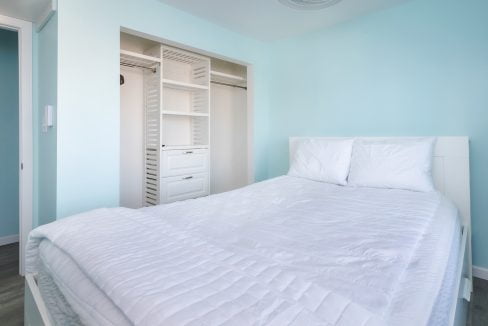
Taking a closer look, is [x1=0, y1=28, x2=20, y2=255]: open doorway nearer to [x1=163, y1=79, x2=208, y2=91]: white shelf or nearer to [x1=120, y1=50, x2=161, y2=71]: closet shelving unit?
[x1=120, y1=50, x2=161, y2=71]: closet shelving unit

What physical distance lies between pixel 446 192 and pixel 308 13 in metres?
1.86

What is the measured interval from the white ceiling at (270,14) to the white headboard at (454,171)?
123 cm

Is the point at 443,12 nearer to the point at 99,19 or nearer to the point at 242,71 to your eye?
the point at 242,71

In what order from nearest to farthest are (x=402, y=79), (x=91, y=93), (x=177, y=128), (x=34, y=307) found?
(x=34, y=307)
(x=91, y=93)
(x=402, y=79)
(x=177, y=128)

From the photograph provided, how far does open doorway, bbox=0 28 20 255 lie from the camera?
2791mm

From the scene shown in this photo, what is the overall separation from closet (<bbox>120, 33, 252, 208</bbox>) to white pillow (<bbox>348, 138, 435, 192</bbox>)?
1.48 metres

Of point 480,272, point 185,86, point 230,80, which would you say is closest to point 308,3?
point 185,86

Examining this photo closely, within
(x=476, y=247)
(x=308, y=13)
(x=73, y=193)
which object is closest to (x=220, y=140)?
(x=308, y=13)

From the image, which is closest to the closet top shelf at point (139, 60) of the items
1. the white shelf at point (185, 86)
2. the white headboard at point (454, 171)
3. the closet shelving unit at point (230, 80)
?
the white shelf at point (185, 86)

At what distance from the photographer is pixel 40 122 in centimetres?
218

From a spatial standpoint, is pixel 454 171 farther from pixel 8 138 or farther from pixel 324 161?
pixel 8 138

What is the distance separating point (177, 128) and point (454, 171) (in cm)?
272

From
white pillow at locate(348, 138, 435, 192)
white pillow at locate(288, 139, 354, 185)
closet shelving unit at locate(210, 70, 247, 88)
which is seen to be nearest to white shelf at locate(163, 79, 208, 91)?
closet shelving unit at locate(210, 70, 247, 88)

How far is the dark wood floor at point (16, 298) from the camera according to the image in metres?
1.65
